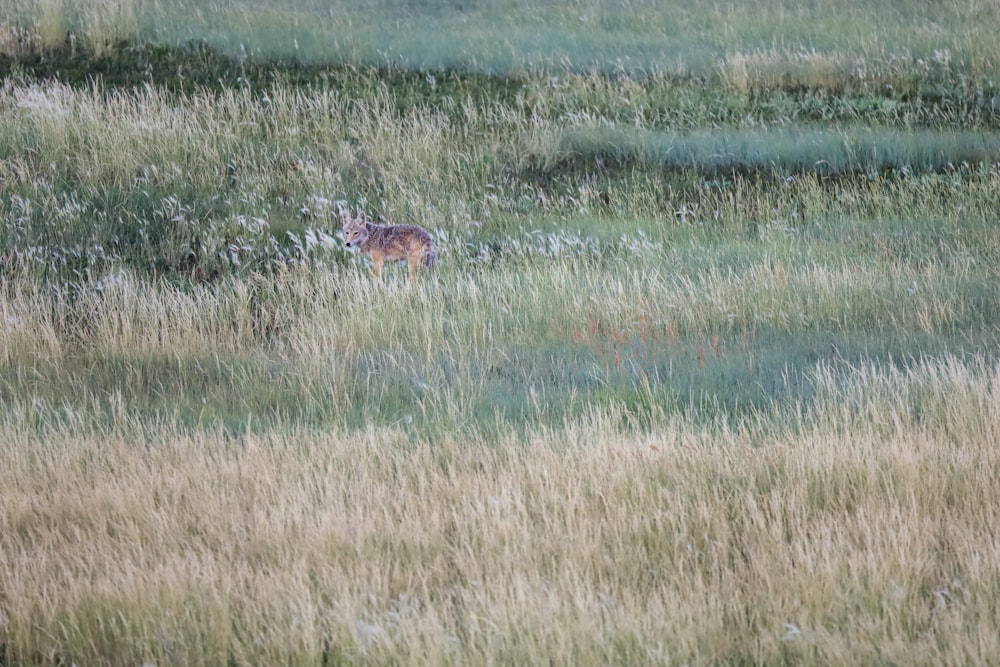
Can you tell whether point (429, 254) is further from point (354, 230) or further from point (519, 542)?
point (519, 542)

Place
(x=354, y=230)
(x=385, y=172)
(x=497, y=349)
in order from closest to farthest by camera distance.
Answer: (x=497, y=349) → (x=354, y=230) → (x=385, y=172)

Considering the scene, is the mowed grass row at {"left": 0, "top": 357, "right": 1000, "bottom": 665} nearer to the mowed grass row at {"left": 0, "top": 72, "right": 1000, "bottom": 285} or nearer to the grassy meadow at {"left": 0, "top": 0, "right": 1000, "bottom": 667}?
the grassy meadow at {"left": 0, "top": 0, "right": 1000, "bottom": 667}

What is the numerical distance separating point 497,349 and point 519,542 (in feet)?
11.1

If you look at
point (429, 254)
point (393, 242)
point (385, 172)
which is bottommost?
point (429, 254)

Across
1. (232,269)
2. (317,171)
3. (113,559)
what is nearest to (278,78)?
(317,171)

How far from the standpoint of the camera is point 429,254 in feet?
34.6

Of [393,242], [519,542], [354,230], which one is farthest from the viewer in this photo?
[393,242]

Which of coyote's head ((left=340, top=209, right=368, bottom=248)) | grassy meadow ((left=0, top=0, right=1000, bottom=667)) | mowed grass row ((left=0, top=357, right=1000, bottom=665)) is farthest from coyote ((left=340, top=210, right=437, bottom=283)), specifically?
mowed grass row ((left=0, top=357, right=1000, bottom=665))

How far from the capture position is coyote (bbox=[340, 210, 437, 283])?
10.4 metres

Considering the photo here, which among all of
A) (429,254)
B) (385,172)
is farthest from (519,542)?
(385,172)

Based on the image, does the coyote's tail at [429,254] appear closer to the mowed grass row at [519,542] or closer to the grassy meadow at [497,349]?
the grassy meadow at [497,349]

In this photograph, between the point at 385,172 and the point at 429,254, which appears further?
the point at 385,172

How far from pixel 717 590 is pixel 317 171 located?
33.4 feet

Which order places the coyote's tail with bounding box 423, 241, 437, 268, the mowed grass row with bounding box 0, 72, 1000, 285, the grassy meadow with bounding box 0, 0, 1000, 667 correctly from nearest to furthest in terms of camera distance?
the grassy meadow with bounding box 0, 0, 1000, 667
the coyote's tail with bounding box 423, 241, 437, 268
the mowed grass row with bounding box 0, 72, 1000, 285
